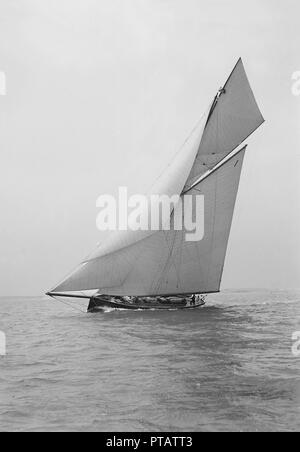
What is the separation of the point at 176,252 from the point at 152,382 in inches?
749

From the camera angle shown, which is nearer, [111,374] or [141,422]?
[141,422]

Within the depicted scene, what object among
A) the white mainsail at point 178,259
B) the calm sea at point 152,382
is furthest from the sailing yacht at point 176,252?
the calm sea at point 152,382

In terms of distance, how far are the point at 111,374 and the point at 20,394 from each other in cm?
263

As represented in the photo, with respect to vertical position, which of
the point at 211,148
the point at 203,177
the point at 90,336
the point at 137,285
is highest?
the point at 211,148

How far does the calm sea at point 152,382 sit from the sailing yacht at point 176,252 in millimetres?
7867

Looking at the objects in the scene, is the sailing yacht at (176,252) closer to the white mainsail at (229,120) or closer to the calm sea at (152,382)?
the white mainsail at (229,120)

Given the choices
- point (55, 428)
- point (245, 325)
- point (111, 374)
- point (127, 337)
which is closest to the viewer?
point (55, 428)

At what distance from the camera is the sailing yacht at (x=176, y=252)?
27031 mm

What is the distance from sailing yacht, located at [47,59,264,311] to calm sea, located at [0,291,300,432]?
7.87 m

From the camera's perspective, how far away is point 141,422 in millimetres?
7906

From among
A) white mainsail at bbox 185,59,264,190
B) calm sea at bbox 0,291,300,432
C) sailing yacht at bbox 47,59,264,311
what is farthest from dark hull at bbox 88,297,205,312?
white mainsail at bbox 185,59,264,190
